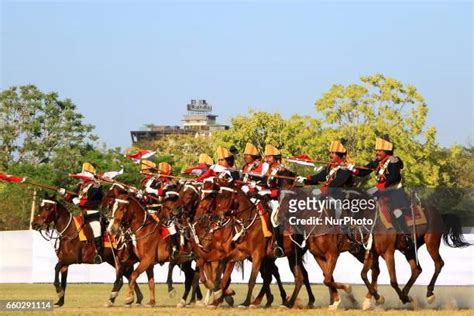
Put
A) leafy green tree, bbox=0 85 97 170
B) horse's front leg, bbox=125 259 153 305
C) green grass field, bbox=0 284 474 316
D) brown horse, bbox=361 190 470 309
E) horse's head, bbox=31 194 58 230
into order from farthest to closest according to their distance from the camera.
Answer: leafy green tree, bbox=0 85 97 170 → horse's head, bbox=31 194 58 230 → horse's front leg, bbox=125 259 153 305 → brown horse, bbox=361 190 470 309 → green grass field, bbox=0 284 474 316

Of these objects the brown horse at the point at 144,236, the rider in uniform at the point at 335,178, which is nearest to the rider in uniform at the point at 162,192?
the brown horse at the point at 144,236

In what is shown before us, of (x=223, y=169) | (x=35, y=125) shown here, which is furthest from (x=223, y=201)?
(x=35, y=125)

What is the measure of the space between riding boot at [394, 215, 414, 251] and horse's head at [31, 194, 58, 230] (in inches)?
367

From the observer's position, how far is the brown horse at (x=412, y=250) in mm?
29516

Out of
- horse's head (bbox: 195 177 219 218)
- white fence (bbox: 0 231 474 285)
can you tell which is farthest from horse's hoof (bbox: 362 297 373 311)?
white fence (bbox: 0 231 474 285)

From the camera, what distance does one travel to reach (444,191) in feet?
116

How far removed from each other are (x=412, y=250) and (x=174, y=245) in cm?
644

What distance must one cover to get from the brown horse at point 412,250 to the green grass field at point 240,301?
1.52ft

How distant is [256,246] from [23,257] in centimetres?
2187

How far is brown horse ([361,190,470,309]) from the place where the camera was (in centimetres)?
2952

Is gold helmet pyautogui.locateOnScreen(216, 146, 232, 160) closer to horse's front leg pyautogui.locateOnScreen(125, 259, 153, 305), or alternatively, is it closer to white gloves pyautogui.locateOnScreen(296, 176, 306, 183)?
white gloves pyautogui.locateOnScreen(296, 176, 306, 183)

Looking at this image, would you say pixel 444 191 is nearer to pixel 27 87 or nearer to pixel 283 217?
pixel 283 217

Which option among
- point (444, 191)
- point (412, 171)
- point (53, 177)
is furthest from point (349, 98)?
point (444, 191)

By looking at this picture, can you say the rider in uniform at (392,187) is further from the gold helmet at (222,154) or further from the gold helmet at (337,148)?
the gold helmet at (222,154)
